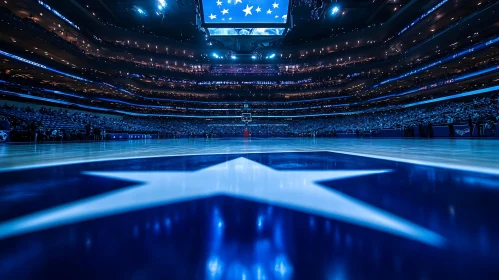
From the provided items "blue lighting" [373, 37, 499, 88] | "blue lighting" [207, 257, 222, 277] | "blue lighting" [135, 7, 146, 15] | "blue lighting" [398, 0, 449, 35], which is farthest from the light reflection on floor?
"blue lighting" [135, 7, 146, 15]

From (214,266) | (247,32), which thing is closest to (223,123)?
(247,32)

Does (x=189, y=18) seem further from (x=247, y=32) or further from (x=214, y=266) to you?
(x=214, y=266)

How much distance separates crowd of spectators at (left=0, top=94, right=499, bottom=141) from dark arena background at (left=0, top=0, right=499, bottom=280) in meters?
0.34

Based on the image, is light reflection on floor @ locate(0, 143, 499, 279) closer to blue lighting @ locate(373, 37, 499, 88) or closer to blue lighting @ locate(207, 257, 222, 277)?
blue lighting @ locate(207, 257, 222, 277)

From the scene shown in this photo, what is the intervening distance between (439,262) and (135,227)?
1.63 metres

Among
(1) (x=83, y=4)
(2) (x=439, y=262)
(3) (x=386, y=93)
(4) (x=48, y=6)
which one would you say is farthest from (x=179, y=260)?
(3) (x=386, y=93)

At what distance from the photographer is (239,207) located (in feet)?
5.24

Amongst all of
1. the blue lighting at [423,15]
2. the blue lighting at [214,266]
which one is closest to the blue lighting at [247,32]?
the blue lighting at [214,266]

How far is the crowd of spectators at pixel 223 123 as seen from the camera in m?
16.5

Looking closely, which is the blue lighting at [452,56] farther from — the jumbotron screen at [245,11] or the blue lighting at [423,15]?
the jumbotron screen at [245,11]

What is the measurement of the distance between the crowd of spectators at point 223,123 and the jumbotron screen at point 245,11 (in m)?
16.9

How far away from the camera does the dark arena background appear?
3.13 feet

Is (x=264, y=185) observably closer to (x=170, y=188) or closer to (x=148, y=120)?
(x=170, y=188)

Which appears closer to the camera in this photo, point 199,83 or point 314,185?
point 314,185
